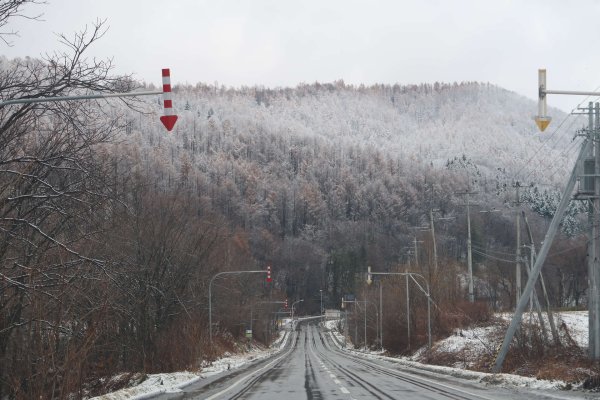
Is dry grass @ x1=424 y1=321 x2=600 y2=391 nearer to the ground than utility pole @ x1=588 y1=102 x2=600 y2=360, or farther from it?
nearer to the ground

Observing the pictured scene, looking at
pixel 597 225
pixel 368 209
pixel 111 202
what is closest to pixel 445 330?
pixel 597 225

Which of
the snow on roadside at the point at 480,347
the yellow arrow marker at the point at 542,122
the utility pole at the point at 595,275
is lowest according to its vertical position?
the snow on roadside at the point at 480,347

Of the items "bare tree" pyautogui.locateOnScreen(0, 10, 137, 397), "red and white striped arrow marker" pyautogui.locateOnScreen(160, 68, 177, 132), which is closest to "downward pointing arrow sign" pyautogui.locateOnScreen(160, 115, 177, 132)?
"red and white striped arrow marker" pyautogui.locateOnScreen(160, 68, 177, 132)

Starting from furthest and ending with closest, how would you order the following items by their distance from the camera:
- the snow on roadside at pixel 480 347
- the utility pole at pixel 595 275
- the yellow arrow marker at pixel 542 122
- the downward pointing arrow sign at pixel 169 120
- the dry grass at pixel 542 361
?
the utility pole at pixel 595 275 < the snow on roadside at pixel 480 347 < the dry grass at pixel 542 361 < the yellow arrow marker at pixel 542 122 < the downward pointing arrow sign at pixel 169 120

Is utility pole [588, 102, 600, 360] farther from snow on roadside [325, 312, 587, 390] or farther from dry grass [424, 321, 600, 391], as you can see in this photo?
snow on roadside [325, 312, 587, 390]

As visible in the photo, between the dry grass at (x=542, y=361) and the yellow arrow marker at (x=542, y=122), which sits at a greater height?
the yellow arrow marker at (x=542, y=122)

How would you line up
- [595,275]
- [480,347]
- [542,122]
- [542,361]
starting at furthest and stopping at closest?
1. [480,347]
2. [542,361]
3. [595,275]
4. [542,122]

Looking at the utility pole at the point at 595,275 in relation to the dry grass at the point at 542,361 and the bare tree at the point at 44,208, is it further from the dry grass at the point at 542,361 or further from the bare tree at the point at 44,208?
the bare tree at the point at 44,208

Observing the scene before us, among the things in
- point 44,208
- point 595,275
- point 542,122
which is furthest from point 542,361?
point 44,208

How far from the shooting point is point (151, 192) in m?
48.8

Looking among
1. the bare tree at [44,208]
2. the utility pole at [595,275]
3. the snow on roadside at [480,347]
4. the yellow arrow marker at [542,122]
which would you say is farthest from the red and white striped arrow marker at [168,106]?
the utility pole at [595,275]

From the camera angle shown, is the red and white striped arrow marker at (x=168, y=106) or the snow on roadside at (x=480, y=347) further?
the snow on roadside at (x=480, y=347)

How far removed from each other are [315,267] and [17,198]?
7052 inches

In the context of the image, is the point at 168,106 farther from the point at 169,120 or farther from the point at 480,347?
the point at 480,347
